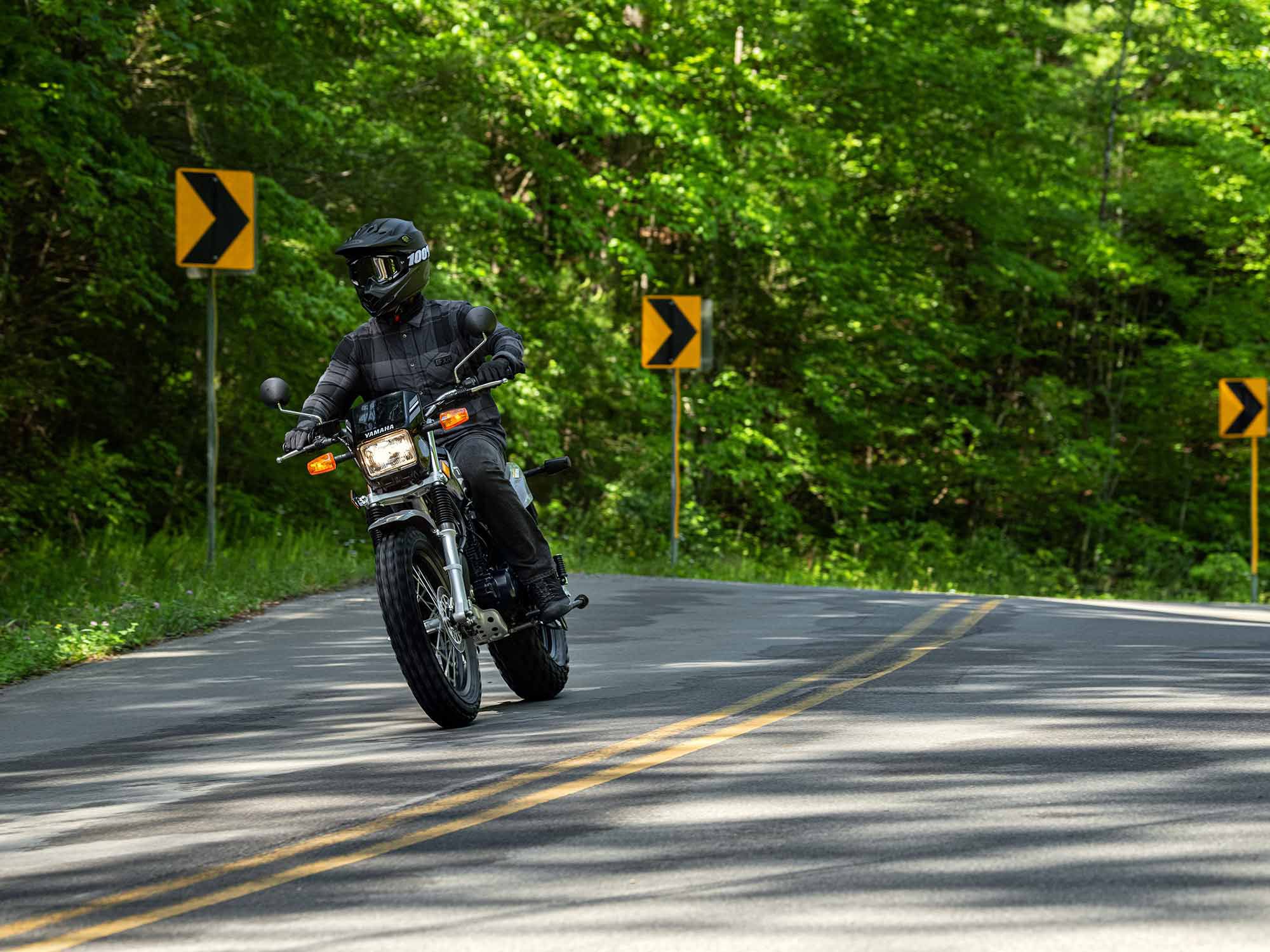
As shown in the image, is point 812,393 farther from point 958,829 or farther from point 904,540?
point 958,829

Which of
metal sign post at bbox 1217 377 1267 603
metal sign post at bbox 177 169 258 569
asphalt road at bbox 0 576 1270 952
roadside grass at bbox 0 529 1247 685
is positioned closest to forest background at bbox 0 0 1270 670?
roadside grass at bbox 0 529 1247 685

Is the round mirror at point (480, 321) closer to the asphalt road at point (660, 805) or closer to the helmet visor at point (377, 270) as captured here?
the helmet visor at point (377, 270)

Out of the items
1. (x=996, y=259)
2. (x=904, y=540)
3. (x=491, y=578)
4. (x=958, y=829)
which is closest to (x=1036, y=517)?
(x=904, y=540)

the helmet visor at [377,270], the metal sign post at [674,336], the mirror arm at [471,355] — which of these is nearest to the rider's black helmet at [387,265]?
the helmet visor at [377,270]

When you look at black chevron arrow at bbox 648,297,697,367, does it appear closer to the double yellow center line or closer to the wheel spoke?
the double yellow center line

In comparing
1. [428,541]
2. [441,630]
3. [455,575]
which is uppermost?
[428,541]

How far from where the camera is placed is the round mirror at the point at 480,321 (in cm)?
828

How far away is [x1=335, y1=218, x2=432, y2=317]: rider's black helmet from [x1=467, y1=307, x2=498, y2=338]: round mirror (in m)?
0.55

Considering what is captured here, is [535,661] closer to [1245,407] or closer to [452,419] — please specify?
[452,419]

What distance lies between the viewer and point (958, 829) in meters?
5.87

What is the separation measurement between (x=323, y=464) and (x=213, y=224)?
727cm

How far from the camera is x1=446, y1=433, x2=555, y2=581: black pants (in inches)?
344

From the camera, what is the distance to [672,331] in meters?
21.8

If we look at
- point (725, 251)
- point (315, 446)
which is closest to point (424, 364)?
point (315, 446)
